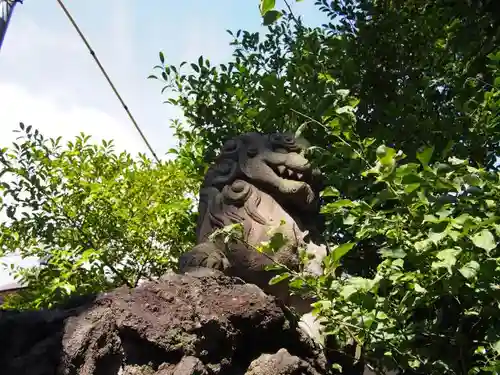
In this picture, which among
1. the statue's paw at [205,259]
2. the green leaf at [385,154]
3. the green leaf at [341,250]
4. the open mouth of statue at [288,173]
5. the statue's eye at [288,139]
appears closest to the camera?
the green leaf at [385,154]

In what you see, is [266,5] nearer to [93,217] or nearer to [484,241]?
[484,241]

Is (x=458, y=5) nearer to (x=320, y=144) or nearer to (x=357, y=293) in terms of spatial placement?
(x=320, y=144)

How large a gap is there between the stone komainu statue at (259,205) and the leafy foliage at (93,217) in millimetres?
1826

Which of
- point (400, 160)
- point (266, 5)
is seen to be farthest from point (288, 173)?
point (266, 5)

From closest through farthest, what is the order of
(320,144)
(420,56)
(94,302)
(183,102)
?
(94,302) < (320,144) < (420,56) < (183,102)

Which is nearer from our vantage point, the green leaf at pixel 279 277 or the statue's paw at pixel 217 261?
the green leaf at pixel 279 277

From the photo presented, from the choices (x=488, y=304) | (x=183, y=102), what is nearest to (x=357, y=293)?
(x=488, y=304)

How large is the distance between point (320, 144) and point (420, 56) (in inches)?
42.7

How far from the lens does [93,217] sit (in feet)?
17.1

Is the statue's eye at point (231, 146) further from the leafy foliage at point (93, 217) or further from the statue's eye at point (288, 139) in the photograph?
the leafy foliage at point (93, 217)

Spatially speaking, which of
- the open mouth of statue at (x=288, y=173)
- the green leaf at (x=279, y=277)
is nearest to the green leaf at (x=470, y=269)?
the green leaf at (x=279, y=277)

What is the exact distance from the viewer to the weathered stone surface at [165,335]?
1802 millimetres

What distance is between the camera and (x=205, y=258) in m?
2.62

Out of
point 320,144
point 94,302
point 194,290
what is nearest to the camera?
point 94,302
